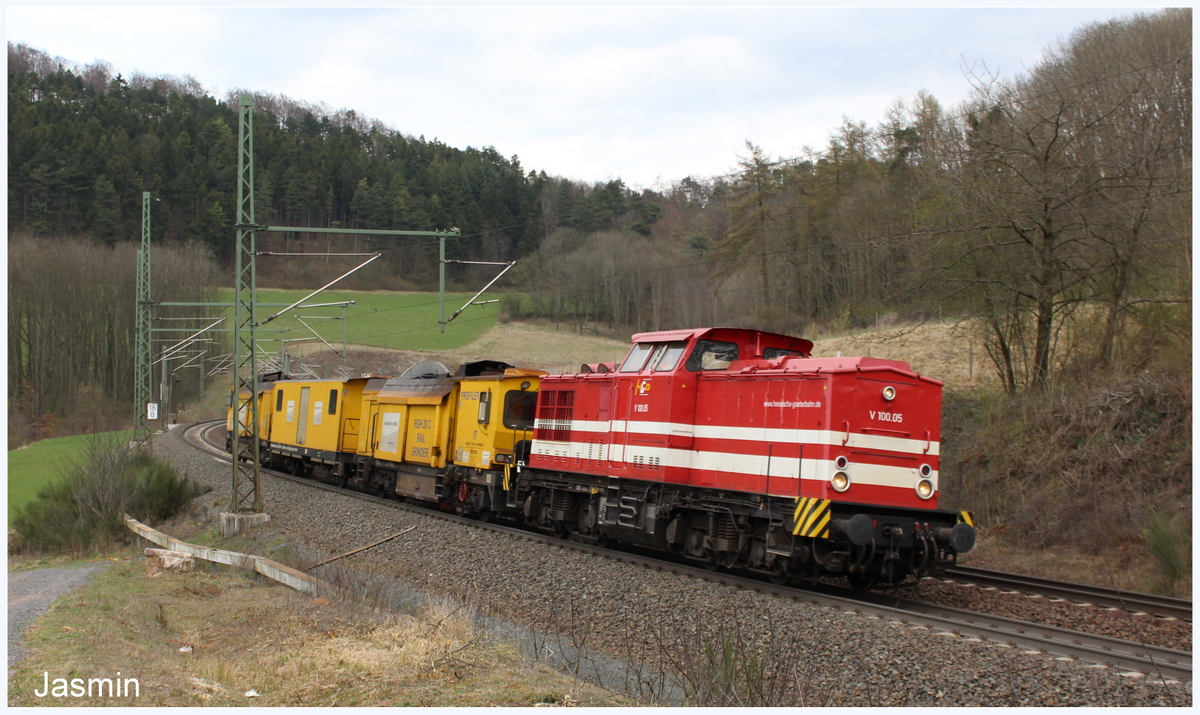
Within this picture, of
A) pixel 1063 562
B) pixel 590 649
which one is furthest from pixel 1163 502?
pixel 590 649

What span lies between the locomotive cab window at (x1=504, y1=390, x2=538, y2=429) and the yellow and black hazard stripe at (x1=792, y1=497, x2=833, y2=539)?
26.1ft

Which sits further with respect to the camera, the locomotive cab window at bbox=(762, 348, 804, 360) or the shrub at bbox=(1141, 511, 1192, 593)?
the locomotive cab window at bbox=(762, 348, 804, 360)

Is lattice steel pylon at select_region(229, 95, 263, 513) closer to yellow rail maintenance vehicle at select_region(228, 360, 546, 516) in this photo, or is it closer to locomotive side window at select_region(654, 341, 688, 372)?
yellow rail maintenance vehicle at select_region(228, 360, 546, 516)

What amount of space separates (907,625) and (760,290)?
30374mm

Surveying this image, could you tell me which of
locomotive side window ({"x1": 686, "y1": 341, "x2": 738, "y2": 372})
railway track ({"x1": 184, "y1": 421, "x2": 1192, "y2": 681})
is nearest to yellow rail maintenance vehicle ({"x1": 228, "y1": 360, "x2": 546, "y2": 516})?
railway track ({"x1": 184, "y1": 421, "x2": 1192, "y2": 681})

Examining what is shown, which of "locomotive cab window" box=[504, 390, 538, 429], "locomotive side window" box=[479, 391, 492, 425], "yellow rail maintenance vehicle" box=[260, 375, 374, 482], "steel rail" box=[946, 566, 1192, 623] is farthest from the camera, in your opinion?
"yellow rail maintenance vehicle" box=[260, 375, 374, 482]

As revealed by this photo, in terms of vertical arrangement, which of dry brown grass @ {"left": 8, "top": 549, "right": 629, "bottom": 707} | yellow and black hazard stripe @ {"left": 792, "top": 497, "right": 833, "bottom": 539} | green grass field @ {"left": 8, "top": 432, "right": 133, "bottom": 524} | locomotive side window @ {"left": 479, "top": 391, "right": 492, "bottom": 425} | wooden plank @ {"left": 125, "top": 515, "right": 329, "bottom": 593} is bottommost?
green grass field @ {"left": 8, "top": 432, "right": 133, "bottom": 524}

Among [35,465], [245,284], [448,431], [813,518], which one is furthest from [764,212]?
[35,465]

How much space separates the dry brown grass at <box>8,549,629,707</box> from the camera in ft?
21.5

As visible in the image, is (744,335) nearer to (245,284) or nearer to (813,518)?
(813,518)

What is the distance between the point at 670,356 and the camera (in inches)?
488

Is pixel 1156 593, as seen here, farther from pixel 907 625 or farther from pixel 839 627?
pixel 839 627

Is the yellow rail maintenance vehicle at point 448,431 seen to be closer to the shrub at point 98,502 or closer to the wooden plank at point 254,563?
the shrub at point 98,502

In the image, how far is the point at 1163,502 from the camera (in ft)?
43.7
